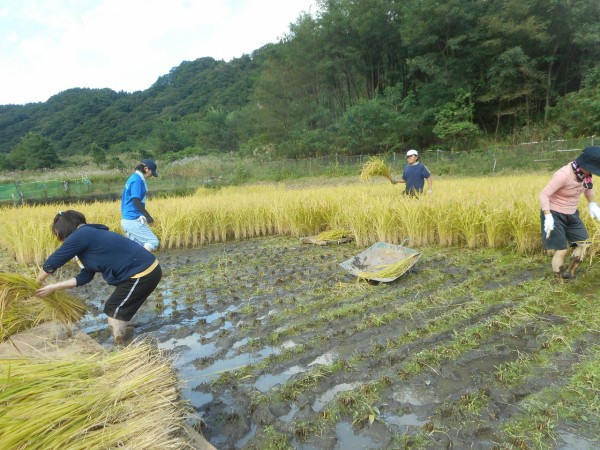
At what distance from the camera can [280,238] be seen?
725cm

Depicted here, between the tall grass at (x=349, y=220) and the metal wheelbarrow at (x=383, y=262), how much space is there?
1.31 m

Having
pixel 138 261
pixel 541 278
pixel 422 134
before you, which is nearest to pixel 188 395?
pixel 138 261

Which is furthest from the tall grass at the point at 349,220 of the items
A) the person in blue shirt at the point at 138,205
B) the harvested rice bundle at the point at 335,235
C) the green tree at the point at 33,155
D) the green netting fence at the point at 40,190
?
the green tree at the point at 33,155

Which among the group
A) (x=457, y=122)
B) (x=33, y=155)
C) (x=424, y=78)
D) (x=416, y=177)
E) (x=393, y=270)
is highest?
(x=424, y=78)

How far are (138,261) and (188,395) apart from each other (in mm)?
1209

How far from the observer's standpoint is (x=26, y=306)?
284 cm

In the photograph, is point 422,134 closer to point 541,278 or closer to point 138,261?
point 541,278

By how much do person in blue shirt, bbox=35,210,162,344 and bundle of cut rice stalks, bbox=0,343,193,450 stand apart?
47.4 inches

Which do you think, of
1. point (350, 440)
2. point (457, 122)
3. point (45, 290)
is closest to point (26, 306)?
point (45, 290)

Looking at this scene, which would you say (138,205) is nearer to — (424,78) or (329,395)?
(329,395)

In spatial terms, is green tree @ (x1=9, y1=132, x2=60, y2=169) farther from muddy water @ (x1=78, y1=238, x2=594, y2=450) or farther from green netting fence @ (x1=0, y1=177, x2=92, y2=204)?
muddy water @ (x1=78, y1=238, x2=594, y2=450)

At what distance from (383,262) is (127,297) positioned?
2.84 meters

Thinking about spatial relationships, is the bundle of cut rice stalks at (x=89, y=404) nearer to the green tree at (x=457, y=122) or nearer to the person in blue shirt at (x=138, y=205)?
the person in blue shirt at (x=138, y=205)

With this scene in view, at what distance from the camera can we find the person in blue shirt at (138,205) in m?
4.36
